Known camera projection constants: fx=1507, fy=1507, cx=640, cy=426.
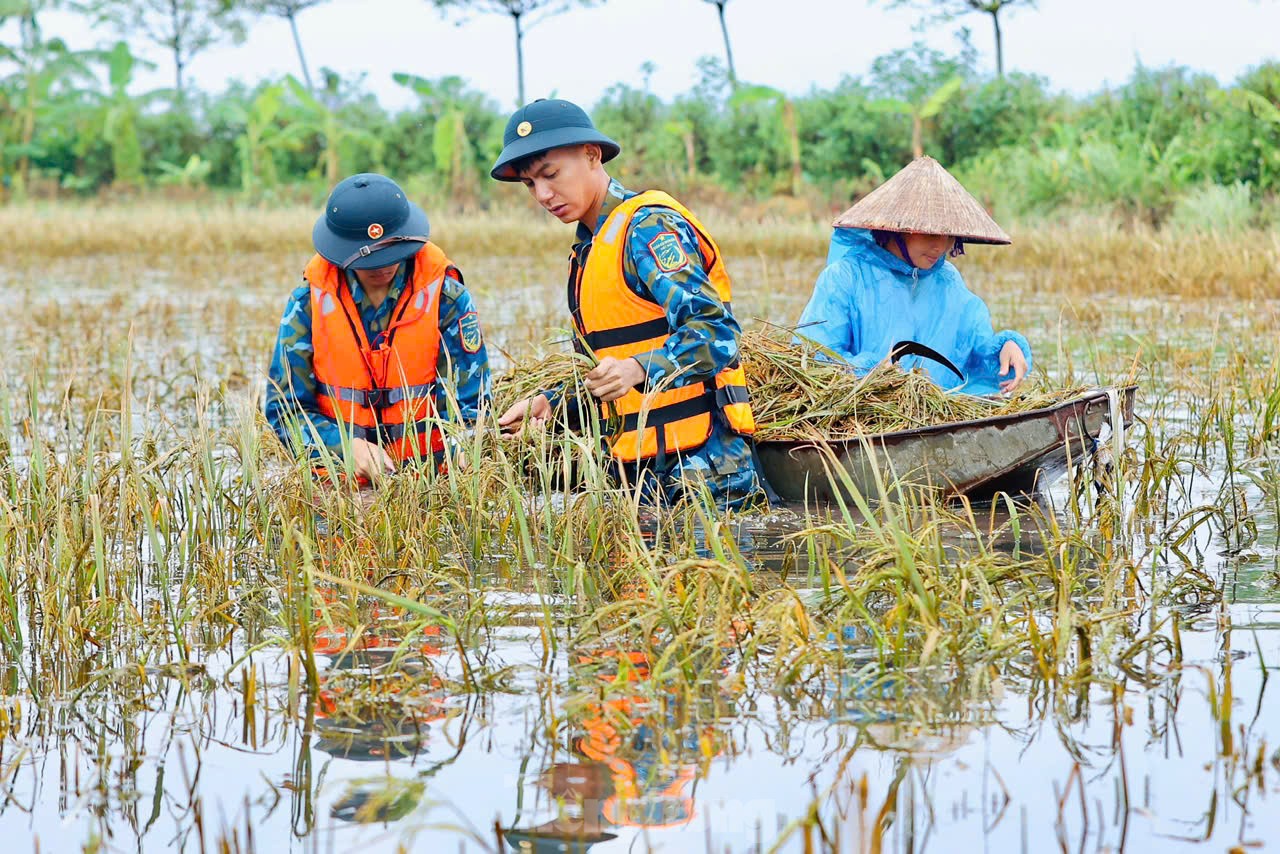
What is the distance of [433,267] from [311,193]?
25.1 metres

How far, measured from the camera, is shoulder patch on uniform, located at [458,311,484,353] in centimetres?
504

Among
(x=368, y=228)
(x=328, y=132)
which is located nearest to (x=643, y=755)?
(x=368, y=228)

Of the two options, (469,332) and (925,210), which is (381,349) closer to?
(469,332)

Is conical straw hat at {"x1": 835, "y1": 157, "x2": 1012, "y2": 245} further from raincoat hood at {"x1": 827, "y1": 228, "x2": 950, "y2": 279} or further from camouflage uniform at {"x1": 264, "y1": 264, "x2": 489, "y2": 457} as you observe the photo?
camouflage uniform at {"x1": 264, "y1": 264, "x2": 489, "y2": 457}

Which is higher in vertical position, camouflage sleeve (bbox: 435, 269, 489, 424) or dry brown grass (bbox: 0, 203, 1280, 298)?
dry brown grass (bbox: 0, 203, 1280, 298)

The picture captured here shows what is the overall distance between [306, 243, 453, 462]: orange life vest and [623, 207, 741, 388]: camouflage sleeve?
0.81 m

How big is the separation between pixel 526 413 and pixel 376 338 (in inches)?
25.2

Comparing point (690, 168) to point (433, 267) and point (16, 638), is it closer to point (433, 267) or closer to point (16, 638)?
point (433, 267)

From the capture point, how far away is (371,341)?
4996 millimetres

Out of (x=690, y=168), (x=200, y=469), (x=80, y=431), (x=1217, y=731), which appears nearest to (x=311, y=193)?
(x=690, y=168)

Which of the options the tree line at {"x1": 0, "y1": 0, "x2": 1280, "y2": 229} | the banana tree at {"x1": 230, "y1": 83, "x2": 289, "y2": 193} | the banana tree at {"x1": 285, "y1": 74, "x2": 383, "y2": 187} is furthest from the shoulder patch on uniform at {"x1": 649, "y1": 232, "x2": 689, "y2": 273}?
the banana tree at {"x1": 230, "y1": 83, "x2": 289, "y2": 193}

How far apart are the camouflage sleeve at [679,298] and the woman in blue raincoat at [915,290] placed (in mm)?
966

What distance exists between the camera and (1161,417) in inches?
246

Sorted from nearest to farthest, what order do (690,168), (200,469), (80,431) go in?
(200,469) < (80,431) < (690,168)
